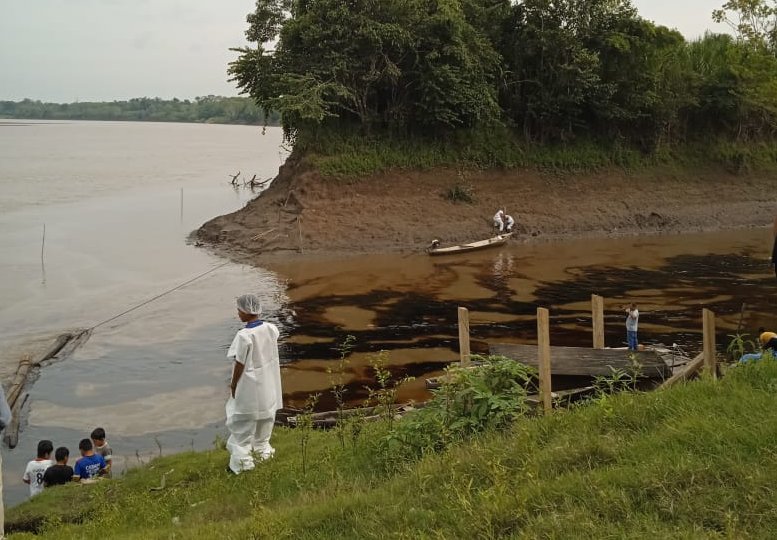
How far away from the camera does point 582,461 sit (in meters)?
5.15

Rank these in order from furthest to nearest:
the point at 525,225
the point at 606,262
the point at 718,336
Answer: the point at 525,225, the point at 606,262, the point at 718,336

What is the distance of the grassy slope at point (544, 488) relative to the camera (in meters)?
4.30

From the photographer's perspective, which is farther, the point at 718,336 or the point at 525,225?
the point at 525,225

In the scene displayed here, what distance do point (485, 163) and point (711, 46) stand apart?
14.8 meters

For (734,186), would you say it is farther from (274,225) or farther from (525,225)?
(274,225)

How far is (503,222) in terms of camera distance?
28406mm

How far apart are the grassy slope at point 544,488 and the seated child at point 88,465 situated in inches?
53.2

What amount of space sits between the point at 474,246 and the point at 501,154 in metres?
7.94

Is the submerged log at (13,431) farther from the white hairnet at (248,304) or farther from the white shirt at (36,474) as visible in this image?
the white hairnet at (248,304)

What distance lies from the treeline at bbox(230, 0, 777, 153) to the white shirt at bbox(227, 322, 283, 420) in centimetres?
1963

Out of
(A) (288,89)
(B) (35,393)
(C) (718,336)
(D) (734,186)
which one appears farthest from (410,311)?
(D) (734,186)

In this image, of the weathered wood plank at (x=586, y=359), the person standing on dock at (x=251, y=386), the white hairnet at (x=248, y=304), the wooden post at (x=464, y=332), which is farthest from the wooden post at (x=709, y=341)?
the white hairnet at (x=248, y=304)

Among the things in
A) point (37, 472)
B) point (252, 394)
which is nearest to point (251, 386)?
point (252, 394)

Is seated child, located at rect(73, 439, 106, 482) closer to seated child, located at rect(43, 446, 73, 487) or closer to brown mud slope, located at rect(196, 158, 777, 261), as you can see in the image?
seated child, located at rect(43, 446, 73, 487)
